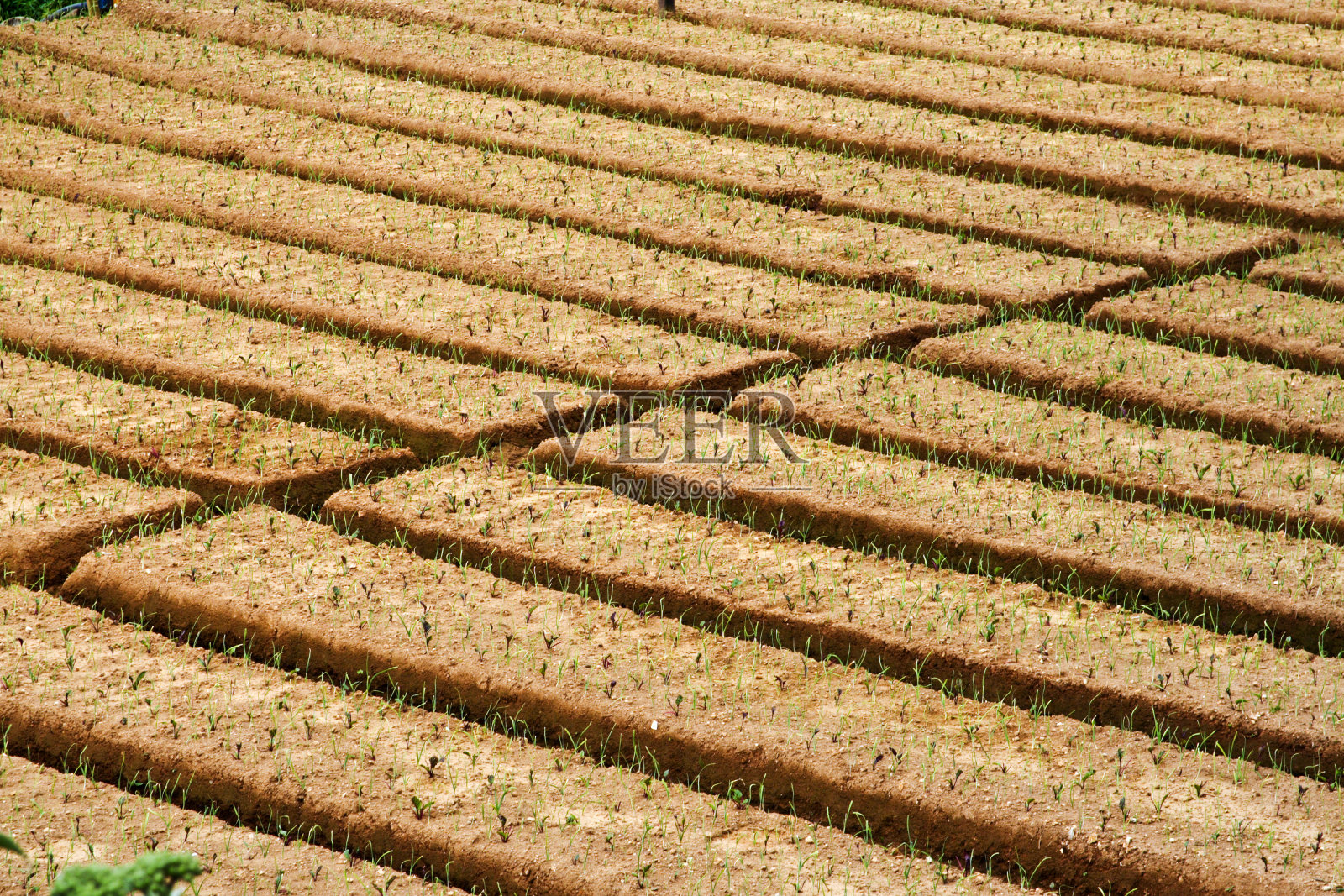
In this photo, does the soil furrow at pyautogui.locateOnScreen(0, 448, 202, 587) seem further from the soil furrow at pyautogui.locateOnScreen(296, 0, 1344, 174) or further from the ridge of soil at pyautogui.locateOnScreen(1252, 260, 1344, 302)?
the soil furrow at pyautogui.locateOnScreen(296, 0, 1344, 174)

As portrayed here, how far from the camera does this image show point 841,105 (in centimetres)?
681

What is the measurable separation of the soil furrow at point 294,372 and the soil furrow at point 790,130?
2.11 metres

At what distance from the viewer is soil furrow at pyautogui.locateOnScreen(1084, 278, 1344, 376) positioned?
5125 mm

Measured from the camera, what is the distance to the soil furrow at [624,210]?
551 centimetres

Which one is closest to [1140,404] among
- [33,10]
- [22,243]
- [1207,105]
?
[1207,105]

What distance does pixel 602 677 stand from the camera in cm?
365

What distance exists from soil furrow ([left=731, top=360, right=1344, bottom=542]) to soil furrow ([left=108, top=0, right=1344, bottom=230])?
5.07 ft

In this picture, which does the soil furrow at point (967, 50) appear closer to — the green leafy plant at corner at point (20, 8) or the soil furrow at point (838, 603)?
the soil furrow at point (838, 603)

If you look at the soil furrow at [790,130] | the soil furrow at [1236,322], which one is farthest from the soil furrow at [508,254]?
the soil furrow at [790,130]

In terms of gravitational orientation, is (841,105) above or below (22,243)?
above

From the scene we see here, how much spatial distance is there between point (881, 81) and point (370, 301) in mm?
2668

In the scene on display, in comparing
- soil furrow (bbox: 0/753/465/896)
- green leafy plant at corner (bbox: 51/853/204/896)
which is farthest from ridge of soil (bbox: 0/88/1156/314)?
green leafy plant at corner (bbox: 51/853/204/896)

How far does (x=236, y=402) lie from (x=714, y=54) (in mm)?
3221

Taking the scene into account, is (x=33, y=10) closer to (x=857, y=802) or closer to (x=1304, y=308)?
(x=1304, y=308)
